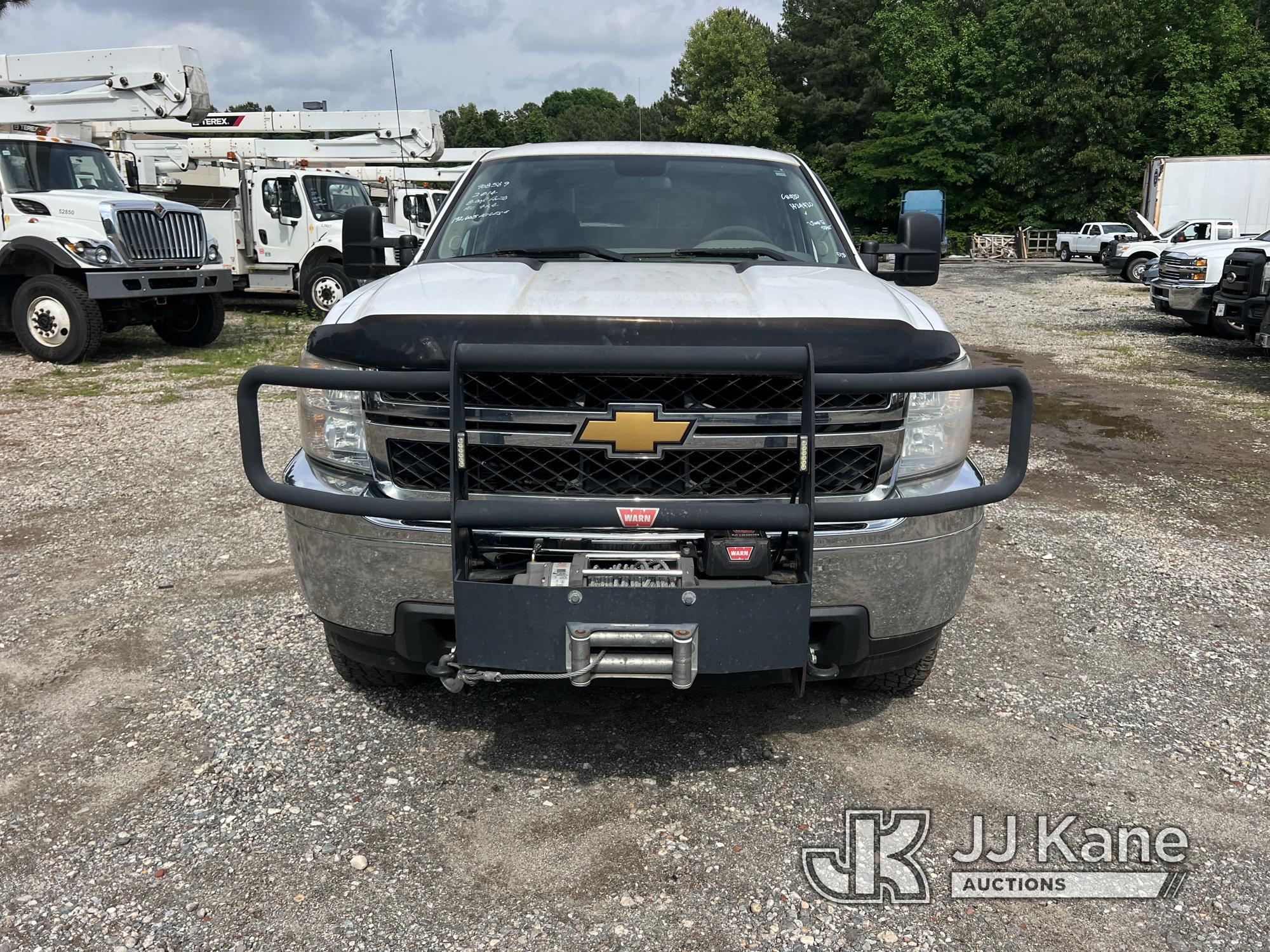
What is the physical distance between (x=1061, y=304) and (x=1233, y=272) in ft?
26.3

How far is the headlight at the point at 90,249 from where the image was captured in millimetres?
11391

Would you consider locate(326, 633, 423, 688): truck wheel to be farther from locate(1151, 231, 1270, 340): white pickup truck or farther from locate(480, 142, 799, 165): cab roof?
locate(1151, 231, 1270, 340): white pickup truck

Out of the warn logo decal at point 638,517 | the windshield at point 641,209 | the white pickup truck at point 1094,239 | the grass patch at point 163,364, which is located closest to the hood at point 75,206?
the grass patch at point 163,364

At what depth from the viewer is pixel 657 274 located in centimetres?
326

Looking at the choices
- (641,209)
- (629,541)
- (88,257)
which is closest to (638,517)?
(629,541)

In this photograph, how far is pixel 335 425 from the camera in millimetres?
2908

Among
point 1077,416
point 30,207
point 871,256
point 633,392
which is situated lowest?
point 1077,416

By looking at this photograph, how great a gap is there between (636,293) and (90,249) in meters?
10.8

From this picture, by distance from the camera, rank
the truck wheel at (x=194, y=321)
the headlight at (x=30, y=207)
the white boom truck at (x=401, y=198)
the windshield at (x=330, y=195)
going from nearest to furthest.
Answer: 1. the headlight at (x=30, y=207)
2. the truck wheel at (x=194, y=321)
3. the windshield at (x=330, y=195)
4. the white boom truck at (x=401, y=198)

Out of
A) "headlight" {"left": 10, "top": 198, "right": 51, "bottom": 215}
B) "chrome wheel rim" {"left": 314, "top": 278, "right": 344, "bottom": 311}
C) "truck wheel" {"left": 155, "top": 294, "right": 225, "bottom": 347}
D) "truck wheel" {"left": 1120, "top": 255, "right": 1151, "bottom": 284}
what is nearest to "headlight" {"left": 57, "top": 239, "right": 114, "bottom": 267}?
"headlight" {"left": 10, "top": 198, "right": 51, "bottom": 215}

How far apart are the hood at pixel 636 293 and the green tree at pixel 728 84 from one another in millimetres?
57809

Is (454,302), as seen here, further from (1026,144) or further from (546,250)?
(1026,144)

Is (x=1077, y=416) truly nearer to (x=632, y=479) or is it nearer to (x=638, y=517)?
(x=632, y=479)

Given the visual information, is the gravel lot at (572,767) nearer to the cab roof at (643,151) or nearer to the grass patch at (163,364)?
the cab roof at (643,151)
